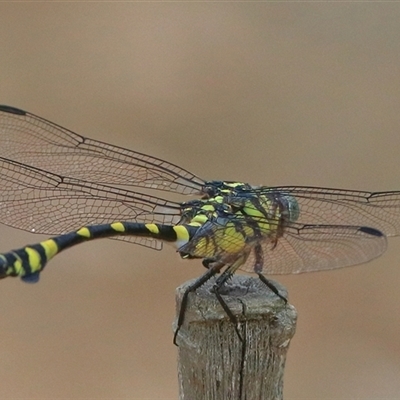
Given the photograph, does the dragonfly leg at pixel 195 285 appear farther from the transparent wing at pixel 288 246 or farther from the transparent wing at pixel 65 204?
the transparent wing at pixel 65 204

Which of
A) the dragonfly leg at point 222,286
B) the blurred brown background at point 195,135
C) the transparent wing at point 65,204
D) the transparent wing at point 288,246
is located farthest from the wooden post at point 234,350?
the blurred brown background at point 195,135

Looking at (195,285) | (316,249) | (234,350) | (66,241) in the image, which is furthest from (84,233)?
(316,249)

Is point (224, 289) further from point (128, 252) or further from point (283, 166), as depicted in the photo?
point (283, 166)

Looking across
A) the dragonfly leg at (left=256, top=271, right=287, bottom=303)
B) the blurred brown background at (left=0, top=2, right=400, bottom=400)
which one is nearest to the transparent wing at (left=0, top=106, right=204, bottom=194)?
the dragonfly leg at (left=256, top=271, right=287, bottom=303)

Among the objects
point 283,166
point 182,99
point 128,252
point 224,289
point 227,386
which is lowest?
point 227,386

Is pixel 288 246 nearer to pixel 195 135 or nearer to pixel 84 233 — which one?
pixel 84 233

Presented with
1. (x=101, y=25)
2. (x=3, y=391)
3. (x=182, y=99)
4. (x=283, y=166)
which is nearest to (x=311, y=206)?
(x=3, y=391)
